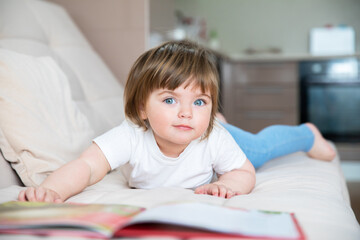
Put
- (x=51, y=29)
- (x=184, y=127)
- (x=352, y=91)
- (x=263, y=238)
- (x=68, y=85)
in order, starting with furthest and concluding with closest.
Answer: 1. (x=352, y=91)
2. (x=51, y=29)
3. (x=68, y=85)
4. (x=184, y=127)
5. (x=263, y=238)

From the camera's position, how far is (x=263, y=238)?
59 centimetres

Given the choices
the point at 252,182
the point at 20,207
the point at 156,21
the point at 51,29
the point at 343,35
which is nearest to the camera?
the point at 20,207

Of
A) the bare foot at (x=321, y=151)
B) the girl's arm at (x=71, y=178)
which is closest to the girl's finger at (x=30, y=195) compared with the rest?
the girl's arm at (x=71, y=178)

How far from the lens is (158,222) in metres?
0.64

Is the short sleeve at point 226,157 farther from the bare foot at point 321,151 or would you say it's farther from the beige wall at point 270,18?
the beige wall at point 270,18

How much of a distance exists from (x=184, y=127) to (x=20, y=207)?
0.42m

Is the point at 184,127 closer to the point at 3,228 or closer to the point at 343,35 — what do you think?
the point at 3,228

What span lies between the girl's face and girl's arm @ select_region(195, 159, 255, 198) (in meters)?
0.13

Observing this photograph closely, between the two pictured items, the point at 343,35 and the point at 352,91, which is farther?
the point at 343,35

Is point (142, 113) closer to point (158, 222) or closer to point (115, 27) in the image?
point (158, 222)

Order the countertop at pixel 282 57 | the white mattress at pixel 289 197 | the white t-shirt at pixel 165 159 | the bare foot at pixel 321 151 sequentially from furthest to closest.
A: the countertop at pixel 282 57 < the bare foot at pixel 321 151 < the white t-shirt at pixel 165 159 < the white mattress at pixel 289 197

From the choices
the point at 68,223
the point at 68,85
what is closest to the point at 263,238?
the point at 68,223

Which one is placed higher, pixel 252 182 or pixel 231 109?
pixel 252 182

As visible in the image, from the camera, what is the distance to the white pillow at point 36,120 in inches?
45.1
